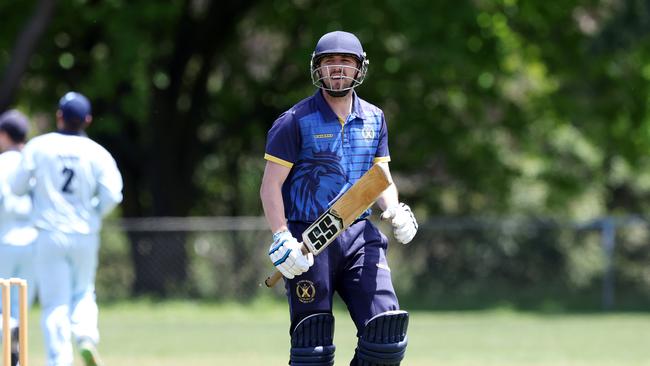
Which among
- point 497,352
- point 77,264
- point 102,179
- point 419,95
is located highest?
point 419,95

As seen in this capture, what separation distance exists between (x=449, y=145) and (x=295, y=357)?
14.8 metres

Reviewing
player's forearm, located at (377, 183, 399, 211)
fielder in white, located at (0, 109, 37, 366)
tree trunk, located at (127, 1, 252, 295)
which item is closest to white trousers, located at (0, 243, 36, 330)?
fielder in white, located at (0, 109, 37, 366)

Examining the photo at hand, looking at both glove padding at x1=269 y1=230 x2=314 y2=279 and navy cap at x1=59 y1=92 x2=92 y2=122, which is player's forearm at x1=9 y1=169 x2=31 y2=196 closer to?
navy cap at x1=59 y1=92 x2=92 y2=122

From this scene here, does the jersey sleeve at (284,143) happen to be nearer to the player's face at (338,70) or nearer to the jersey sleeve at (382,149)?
the player's face at (338,70)

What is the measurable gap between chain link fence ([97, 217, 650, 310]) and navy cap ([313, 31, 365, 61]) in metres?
11.8

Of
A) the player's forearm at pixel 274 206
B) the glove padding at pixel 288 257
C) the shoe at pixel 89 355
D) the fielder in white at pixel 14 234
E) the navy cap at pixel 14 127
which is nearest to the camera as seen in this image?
the glove padding at pixel 288 257

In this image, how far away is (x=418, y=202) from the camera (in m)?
21.8

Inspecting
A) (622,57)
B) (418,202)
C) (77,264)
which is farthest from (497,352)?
(418,202)

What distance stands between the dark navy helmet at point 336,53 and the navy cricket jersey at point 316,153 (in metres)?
0.11

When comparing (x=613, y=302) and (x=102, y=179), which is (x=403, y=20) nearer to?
(x=613, y=302)

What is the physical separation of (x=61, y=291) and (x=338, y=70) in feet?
9.53

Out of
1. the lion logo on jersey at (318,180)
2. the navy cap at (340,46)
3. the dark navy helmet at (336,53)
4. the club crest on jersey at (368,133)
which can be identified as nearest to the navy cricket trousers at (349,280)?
the lion logo on jersey at (318,180)

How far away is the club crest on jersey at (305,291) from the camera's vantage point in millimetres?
5930

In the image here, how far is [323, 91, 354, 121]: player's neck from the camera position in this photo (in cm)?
608
